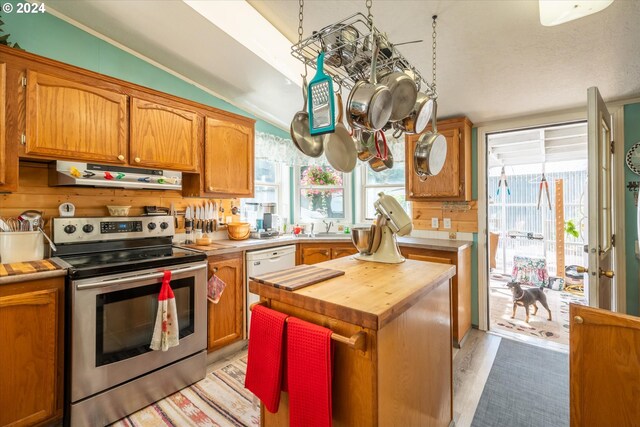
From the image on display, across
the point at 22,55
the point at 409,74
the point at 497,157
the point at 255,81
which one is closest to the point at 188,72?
the point at 255,81

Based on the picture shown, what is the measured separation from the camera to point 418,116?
5.24 ft

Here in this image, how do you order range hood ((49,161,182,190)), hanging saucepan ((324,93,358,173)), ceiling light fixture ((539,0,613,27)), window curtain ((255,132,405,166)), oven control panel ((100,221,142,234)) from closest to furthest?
ceiling light fixture ((539,0,613,27)), hanging saucepan ((324,93,358,173)), range hood ((49,161,182,190)), oven control panel ((100,221,142,234)), window curtain ((255,132,405,166))

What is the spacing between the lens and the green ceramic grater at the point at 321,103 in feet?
4.03

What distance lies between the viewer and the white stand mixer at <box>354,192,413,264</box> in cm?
165

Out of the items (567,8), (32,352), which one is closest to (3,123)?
(32,352)

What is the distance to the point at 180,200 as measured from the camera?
2.70 meters

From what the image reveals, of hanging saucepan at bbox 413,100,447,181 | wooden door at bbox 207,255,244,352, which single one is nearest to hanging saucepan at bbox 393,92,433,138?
hanging saucepan at bbox 413,100,447,181

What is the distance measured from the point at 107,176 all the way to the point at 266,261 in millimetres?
1409

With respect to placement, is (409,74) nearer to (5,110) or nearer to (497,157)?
(5,110)

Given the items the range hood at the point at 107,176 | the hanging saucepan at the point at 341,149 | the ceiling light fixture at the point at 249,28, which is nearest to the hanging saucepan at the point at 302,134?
the hanging saucepan at the point at 341,149

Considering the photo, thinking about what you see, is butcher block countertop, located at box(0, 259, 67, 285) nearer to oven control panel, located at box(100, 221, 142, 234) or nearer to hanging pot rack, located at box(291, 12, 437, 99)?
oven control panel, located at box(100, 221, 142, 234)

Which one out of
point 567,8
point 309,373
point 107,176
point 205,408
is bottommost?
point 205,408

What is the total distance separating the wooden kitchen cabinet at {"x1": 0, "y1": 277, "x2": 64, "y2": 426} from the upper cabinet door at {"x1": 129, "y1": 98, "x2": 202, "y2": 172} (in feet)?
3.42

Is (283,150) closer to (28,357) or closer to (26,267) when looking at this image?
(26,267)
